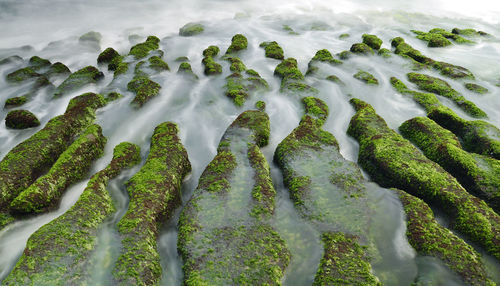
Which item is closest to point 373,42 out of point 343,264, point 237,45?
point 237,45

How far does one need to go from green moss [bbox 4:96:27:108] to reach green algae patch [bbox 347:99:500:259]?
30.3ft

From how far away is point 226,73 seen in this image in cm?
1040

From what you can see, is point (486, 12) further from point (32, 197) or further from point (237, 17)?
point (32, 197)

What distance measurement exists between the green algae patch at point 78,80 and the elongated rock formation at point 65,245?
5959 millimetres

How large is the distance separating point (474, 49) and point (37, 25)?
23.8 meters

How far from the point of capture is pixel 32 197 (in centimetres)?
446

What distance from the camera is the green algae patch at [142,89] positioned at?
27.0ft

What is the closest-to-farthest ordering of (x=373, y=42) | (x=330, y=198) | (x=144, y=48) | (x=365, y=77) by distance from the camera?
(x=330, y=198), (x=365, y=77), (x=144, y=48), (x=373, y=42)

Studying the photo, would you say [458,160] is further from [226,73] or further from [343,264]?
[226,73]

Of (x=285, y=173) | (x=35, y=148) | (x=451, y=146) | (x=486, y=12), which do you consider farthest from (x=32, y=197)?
→ (x=486, y=12)

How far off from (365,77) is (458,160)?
5.39 m

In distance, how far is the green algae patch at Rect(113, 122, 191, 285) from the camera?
11.6 feet

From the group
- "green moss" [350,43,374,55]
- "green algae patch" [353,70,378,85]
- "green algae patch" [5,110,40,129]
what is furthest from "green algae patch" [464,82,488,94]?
"green algae patch" [5,110,40,129]

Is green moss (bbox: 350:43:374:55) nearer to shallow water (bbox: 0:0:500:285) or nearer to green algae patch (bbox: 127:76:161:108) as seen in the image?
shallow water (bbox: 0:0:500:285)
